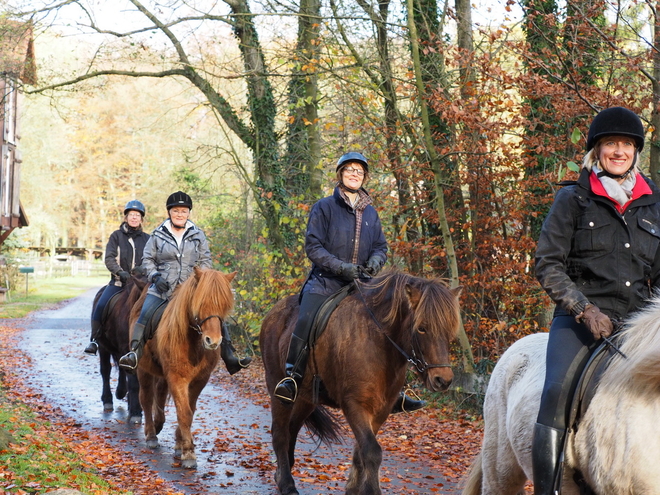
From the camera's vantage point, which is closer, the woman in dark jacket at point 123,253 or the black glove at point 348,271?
the black glove at point 348,271

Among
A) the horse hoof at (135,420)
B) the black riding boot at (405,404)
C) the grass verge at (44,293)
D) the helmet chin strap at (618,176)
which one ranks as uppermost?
the helmet chin strap at (618,176)

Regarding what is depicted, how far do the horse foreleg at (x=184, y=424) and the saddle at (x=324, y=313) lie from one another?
7.61ft

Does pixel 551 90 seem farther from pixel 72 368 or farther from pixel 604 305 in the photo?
pixel 72 368

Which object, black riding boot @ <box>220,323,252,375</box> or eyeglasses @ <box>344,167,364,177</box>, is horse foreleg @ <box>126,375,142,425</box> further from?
eyeglasses @ <box>344,167,364,177</box>

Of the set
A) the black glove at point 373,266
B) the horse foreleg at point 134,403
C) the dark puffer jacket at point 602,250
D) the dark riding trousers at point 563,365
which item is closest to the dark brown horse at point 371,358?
the black glove at point 373,266

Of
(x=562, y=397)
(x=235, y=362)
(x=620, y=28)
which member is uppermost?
(x=620, y=28)

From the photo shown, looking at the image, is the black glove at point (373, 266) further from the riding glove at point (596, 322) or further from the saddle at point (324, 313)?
the riding glove at point (596, 322)

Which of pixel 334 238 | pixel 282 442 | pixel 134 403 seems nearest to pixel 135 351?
pixel 134 403

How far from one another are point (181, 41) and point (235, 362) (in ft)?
32.1

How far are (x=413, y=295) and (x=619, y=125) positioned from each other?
239 cm

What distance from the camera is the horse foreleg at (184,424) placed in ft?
26.3

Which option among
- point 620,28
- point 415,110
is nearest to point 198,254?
point 415,110

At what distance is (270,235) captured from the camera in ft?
53.8

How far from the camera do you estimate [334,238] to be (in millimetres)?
6832
